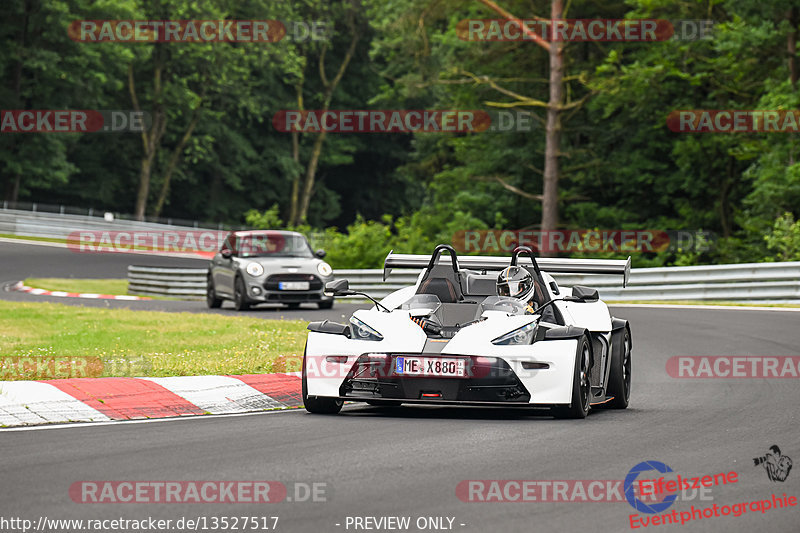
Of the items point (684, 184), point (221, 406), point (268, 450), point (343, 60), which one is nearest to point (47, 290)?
point (684, 184)

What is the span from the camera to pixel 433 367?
9.35 metres

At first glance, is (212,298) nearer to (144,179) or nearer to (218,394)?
(218,394)

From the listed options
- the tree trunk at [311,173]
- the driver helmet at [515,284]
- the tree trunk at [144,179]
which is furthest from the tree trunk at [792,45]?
the tree trunk at [311,173]

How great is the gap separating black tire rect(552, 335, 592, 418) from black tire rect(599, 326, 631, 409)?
0.88m

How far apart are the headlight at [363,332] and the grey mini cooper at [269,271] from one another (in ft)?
45.5

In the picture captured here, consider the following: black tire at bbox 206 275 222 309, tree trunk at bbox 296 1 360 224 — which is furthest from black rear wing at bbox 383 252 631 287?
tree trunk at bbox 296 1 360 224

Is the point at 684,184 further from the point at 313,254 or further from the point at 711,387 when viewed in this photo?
the point at 711,387

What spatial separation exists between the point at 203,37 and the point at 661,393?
5525cm

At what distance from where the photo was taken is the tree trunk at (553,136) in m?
36.2

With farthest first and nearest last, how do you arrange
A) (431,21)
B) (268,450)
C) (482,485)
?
(431,21), (268,450), (482,485)

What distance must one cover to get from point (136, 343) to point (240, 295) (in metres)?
8.68

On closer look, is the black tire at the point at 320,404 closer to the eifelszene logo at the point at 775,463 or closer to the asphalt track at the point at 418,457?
the asphalt track at the point at 418,457

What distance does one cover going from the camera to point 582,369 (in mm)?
9758

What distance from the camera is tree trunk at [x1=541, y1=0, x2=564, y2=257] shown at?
36.2 metres
